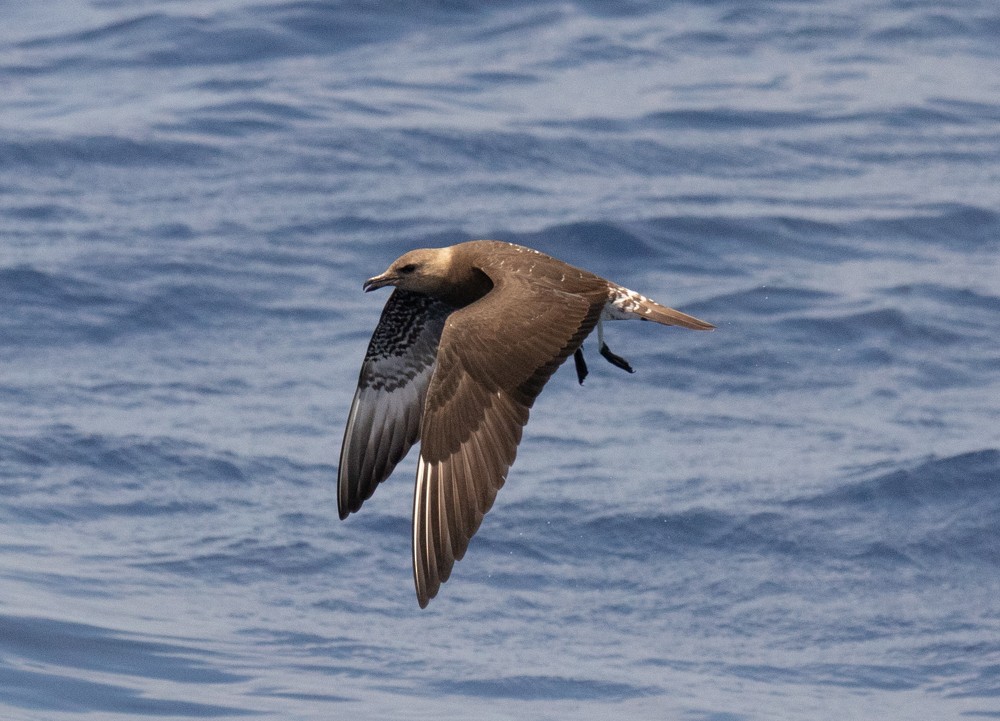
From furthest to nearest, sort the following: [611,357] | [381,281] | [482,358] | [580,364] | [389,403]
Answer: [389,403], [580,364], [611,357], [381,281], [482,358]

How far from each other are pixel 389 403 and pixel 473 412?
2044 mm

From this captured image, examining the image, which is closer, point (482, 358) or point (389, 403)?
point (482, 358)

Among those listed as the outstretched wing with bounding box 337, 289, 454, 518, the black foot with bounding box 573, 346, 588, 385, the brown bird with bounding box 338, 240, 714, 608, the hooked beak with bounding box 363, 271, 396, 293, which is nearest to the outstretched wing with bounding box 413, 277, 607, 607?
the brown bird with bounding box 338, 240, 714, 608

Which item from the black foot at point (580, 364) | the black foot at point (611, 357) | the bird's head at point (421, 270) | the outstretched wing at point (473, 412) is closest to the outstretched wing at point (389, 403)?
the bird's head at point (421, 270)

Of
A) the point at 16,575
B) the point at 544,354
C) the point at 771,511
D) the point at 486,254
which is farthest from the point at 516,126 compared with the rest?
the point at 544,354

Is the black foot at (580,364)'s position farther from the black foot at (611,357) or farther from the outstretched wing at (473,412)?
the outstretched wing at (473,412)

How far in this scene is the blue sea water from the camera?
11.6 metres

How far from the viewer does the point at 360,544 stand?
42.3 feet

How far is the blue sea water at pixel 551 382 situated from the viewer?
11.6 m

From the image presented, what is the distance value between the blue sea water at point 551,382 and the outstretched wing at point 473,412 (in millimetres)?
3415

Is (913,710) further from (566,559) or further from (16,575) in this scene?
(16,575)

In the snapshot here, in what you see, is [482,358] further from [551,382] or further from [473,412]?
A: [551,382]

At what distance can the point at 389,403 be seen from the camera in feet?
31.5

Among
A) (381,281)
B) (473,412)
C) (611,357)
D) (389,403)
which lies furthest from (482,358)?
(389,403)
